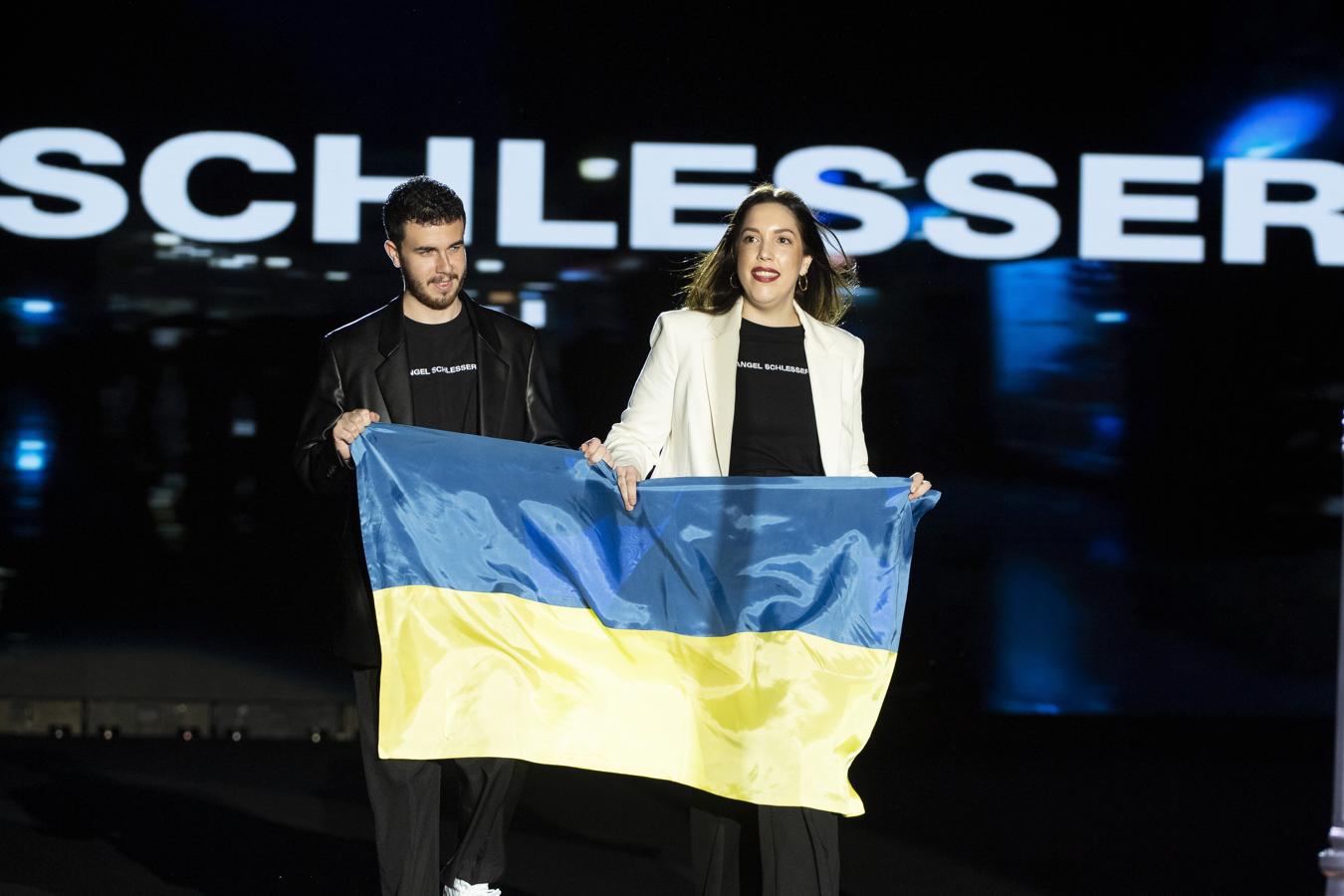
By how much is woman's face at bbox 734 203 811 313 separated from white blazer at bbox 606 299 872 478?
0.09m

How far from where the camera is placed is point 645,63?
6.10 m

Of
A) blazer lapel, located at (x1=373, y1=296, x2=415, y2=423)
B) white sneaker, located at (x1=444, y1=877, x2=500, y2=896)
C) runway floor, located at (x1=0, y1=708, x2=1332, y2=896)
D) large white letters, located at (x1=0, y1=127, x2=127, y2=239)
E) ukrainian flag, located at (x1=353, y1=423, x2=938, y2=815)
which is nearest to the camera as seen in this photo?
ukrainian flag, located at (x1=353, y1=423, x2=938, y2=815)

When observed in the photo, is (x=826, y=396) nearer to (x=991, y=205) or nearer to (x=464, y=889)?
(x=464, y=889)

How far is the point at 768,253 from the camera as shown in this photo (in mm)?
3248

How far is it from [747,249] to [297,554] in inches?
133

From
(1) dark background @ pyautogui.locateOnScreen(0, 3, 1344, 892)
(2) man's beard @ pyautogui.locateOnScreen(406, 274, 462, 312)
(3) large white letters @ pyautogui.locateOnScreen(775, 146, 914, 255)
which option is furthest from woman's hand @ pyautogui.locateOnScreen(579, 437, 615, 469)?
(3) large white letters @ pyautogui.locateOnScreen(775, 146, 914, 255)

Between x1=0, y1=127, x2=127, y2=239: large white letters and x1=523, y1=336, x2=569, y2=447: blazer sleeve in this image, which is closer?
x1=523, y1=336, x2=569, y2=447: blazer sleeve

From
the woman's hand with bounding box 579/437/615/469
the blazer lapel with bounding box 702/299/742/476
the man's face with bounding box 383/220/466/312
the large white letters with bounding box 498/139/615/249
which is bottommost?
the woman's hand with bounding box 579/437/615/469

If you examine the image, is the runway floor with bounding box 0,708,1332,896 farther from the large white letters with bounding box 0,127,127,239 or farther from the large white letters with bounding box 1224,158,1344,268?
the large white letters with bounding box 0,127,127,239

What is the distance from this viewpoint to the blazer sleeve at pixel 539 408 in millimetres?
3611

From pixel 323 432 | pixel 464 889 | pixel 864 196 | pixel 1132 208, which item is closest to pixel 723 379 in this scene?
pixel 323 432

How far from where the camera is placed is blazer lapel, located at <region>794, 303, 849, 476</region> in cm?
327

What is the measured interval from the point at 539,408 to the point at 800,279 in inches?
27.7

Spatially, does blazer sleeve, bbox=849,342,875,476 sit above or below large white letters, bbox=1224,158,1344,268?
below
